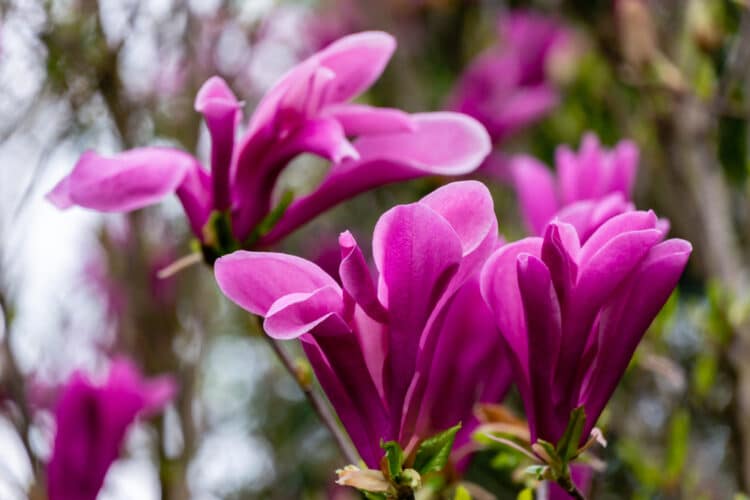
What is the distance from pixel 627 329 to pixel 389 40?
0.20 metres

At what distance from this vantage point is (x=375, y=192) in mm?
1354

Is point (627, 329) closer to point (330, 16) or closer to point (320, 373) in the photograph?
point (320, 373)

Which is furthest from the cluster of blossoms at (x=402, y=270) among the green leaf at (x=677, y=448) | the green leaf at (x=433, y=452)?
the green leaf at (x=677, y=448)

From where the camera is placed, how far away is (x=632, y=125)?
1237mm

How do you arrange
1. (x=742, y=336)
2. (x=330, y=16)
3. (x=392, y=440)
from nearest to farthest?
(x=392, y=440)
(x=742, y=336)
(x=330, y=16)

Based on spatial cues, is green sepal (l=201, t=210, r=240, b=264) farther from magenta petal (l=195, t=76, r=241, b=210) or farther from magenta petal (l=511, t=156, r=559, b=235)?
magenta petal (l=511, t=156, r=559, b=235)

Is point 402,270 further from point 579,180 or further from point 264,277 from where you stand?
point 579,180

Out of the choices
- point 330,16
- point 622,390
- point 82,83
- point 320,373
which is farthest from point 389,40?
point 330,16

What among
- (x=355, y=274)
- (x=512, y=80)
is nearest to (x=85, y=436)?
(x=355, y=274)

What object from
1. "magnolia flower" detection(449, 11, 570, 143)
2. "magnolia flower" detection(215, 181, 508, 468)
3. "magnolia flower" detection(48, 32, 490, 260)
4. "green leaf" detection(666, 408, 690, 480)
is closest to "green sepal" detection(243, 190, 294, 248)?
"magnolia flower" detection(48, 32, 490, 260)

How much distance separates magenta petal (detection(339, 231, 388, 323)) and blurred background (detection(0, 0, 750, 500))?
223 mm

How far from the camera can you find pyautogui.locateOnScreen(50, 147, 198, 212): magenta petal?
0.45 metres

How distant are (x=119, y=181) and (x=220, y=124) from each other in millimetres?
58

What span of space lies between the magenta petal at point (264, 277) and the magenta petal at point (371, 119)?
0.13 m
